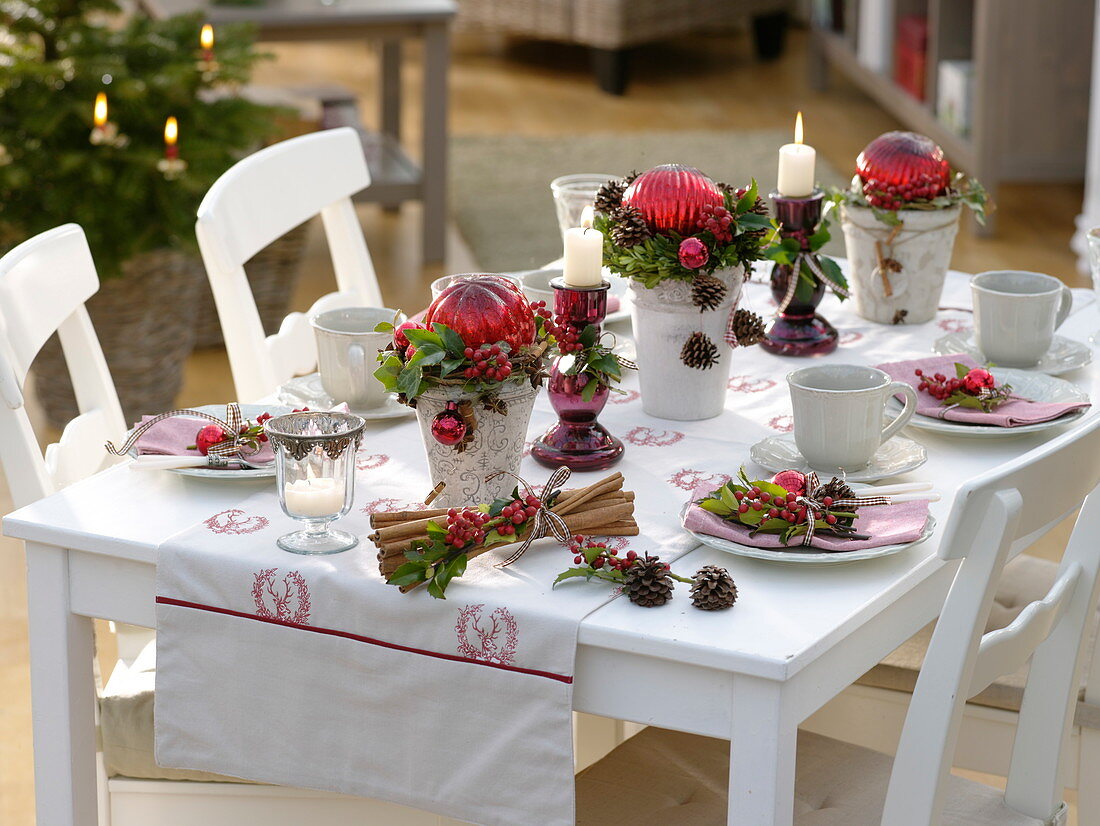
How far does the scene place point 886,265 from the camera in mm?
1814

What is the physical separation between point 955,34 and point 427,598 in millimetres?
4175

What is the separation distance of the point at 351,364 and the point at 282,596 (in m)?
0.36

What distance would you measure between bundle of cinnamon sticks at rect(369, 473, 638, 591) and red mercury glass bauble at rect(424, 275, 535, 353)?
134 millimetres

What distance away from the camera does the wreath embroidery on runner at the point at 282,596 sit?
1.20 metres

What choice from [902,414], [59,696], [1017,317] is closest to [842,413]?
[902,414]

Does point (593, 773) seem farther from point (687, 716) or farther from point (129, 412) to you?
point (129, 412)

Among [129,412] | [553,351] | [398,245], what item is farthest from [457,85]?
[553,351]

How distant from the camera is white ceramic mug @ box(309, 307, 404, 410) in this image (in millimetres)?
1506

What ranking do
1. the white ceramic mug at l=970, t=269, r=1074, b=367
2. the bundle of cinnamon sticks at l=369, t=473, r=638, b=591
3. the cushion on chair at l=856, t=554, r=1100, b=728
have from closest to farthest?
the bundle of cinnamon sticks at l=369, t=473, r=638, b=591
the cushion on chair at l=856, t=554, r=1100, b=728
the white ceramic mug at l=970, t=269, r=1074, b=367

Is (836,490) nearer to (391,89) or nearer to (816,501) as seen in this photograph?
(816,501)

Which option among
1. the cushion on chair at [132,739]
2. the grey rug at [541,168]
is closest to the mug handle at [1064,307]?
the cushion on chair at [132,739]

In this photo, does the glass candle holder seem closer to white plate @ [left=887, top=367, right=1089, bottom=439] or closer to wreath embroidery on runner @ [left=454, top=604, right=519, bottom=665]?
wreath embroidery on runner @ [left=454, top=604, right=519, bottom=665]

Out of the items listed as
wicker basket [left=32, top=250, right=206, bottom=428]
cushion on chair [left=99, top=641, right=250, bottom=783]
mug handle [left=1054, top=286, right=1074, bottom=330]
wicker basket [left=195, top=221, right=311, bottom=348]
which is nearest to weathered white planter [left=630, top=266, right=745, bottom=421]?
mug handle [left=1054, top=286, right=1074, bottom=330]

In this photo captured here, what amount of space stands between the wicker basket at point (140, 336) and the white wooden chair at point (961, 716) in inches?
75.9
